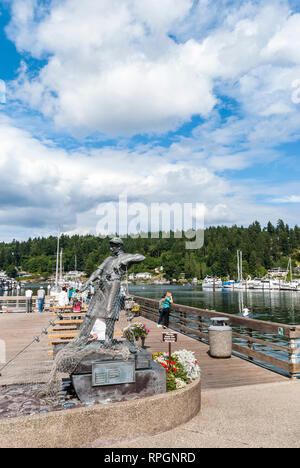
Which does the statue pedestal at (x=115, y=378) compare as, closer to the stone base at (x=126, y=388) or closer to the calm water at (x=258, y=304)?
the stone base at (x=126, y=388)

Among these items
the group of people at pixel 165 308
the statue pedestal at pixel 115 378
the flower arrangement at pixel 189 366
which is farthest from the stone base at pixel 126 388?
the group of people at pixel 165 308

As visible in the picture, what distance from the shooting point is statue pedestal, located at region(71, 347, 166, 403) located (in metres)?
5.52

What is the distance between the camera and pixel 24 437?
171 inches

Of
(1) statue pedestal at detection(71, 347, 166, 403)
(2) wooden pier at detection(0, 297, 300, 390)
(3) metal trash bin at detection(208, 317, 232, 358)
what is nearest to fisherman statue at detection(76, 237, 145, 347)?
(1) statue pedestal at detection(71, 347, 166, 403)

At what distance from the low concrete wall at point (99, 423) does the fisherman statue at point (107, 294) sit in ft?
4.18

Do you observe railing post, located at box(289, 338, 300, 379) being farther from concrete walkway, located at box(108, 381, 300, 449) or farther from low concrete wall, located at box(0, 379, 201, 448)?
low concrete wall, located at box(0, 379, 201, 448)

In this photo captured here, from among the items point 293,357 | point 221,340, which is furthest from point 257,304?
point 293,357

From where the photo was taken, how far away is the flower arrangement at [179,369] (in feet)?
19.7

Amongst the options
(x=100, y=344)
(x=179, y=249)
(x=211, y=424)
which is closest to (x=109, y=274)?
(x=100, y=344)

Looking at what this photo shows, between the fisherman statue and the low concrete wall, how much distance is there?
4.18 feet

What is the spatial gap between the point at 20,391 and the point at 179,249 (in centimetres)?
19164

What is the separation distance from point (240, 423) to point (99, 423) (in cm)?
220

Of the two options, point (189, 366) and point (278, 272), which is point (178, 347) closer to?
point (189, 366)
